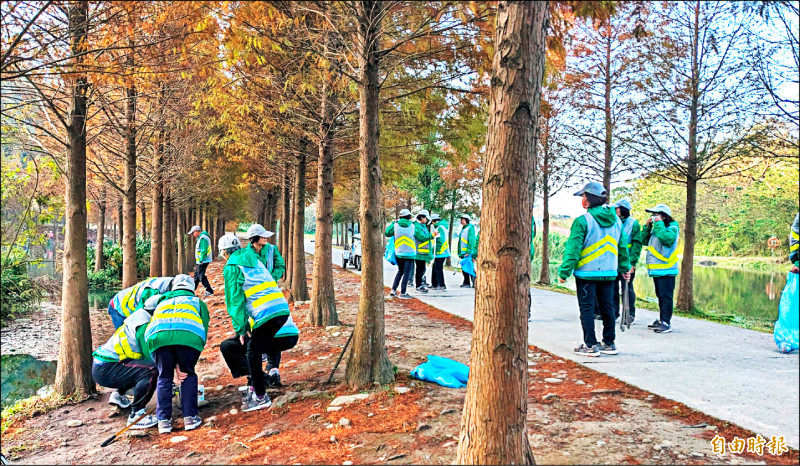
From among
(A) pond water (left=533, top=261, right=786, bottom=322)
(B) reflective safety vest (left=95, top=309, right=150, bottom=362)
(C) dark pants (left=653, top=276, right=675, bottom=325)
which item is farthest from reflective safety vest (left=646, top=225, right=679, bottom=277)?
(B) reflective safety vest (left=95, top=309, right=150, bottom=362)

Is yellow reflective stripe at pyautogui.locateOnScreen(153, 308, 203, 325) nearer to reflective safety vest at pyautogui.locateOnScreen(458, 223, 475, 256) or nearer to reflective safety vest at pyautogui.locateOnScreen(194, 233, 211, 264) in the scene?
reflective safety vest at pyautogui.locateOnScreen(458, 223, 475, 256)

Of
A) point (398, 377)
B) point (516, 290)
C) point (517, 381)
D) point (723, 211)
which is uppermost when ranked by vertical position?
point (723, 211)

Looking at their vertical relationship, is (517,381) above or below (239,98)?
below

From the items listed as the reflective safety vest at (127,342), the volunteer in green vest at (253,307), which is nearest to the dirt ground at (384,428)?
the volunteer in green vest at (253,307)

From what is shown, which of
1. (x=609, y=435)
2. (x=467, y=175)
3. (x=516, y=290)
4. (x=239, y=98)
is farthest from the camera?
(x=467, y=175)

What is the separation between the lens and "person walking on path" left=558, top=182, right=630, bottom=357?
6.84 metres

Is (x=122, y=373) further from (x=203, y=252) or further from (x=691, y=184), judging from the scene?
(x=691, y=184)

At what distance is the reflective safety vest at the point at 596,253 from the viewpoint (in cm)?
682

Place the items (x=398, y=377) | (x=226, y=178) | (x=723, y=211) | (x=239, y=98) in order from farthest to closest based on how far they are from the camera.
Result: (x=226, y=178) → (x=723, y=211) → (x=239, y=98) → (x=398, y=377)

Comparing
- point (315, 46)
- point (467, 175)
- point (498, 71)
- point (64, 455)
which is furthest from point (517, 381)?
point (467, 175)

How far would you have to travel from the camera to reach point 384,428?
4.72m

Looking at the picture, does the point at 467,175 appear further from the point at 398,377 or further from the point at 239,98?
the point at 398,377

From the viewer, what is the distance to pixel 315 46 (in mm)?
6590

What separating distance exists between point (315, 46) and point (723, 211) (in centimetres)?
1084
